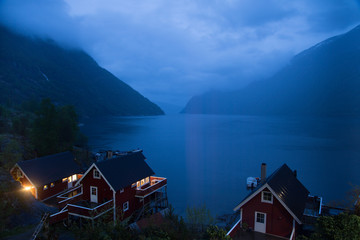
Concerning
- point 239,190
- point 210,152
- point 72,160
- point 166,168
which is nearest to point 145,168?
point 72,160

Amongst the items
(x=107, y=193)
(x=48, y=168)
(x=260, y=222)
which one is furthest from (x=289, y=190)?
(x=48, y=168)

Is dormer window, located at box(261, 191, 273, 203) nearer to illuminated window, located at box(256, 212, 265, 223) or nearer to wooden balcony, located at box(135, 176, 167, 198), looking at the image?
illuminated window, located at box(256, 212, 265, 223)

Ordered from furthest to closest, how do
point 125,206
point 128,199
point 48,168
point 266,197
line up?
point 48,168 → point 128,199 → point 125,206 → point 266,197

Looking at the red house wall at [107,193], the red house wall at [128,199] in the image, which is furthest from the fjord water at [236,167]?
the red house wall at [107,193]

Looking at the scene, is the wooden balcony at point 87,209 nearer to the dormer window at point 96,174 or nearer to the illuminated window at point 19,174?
the dormer window at point 96,174

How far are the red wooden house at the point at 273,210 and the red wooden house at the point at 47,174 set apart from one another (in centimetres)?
2873

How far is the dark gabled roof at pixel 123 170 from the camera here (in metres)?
28.5

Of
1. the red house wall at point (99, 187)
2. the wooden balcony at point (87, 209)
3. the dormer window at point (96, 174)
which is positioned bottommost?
the wooden balcony at point (87, 209)

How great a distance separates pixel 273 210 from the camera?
21875 millimetres

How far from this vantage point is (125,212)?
99.0 feet

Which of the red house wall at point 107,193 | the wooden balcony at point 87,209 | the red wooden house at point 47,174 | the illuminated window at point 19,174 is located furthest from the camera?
the illuminated window at point 19,174

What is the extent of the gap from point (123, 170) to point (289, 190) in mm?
20711

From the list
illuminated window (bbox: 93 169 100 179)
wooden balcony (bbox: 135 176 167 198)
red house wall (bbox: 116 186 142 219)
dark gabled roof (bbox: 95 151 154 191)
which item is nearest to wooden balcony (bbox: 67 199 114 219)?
red house wall (bbox: 116 186 142 219)

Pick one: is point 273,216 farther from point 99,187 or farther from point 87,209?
point 99,187
